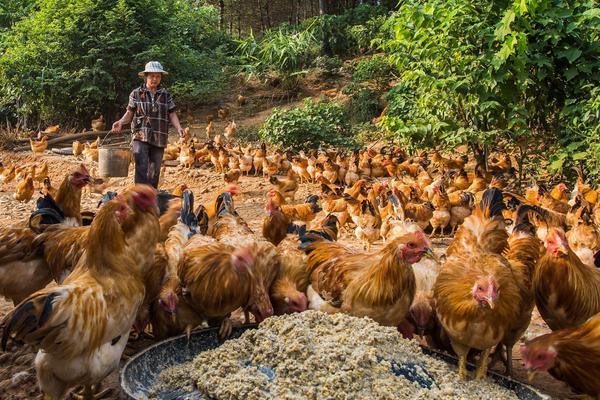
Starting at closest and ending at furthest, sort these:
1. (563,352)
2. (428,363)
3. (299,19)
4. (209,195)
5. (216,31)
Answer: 1. (563,352)
2. (428,363)
3. (209,195)
4. (216,31)
5. (299,19)

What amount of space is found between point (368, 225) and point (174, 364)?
5129mm

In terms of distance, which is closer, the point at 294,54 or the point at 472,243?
the point at 472,243

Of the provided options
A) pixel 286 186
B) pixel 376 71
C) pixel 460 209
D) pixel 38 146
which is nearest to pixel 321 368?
pixel 460 209

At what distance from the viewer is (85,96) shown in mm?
20766

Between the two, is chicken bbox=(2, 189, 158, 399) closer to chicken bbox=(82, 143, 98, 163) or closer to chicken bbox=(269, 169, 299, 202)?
chicken bbox=(269, 169, 299, 202)

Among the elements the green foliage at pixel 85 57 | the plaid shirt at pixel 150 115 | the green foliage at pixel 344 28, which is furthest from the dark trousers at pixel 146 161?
the green foliage at pixel 344 28

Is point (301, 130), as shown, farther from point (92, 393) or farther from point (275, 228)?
point (92, 393)

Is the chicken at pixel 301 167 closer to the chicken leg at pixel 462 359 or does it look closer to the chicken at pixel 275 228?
the chicken at pixel 275 228

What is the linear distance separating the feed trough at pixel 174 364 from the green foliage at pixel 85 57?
17904 mm

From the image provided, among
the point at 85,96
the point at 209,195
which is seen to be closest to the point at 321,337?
the point at 209,195

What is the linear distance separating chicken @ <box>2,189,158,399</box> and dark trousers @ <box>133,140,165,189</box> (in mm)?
4561

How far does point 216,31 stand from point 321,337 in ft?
85.1

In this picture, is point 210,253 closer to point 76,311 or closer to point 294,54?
point 76,311

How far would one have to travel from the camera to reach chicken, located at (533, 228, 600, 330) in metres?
4.20
